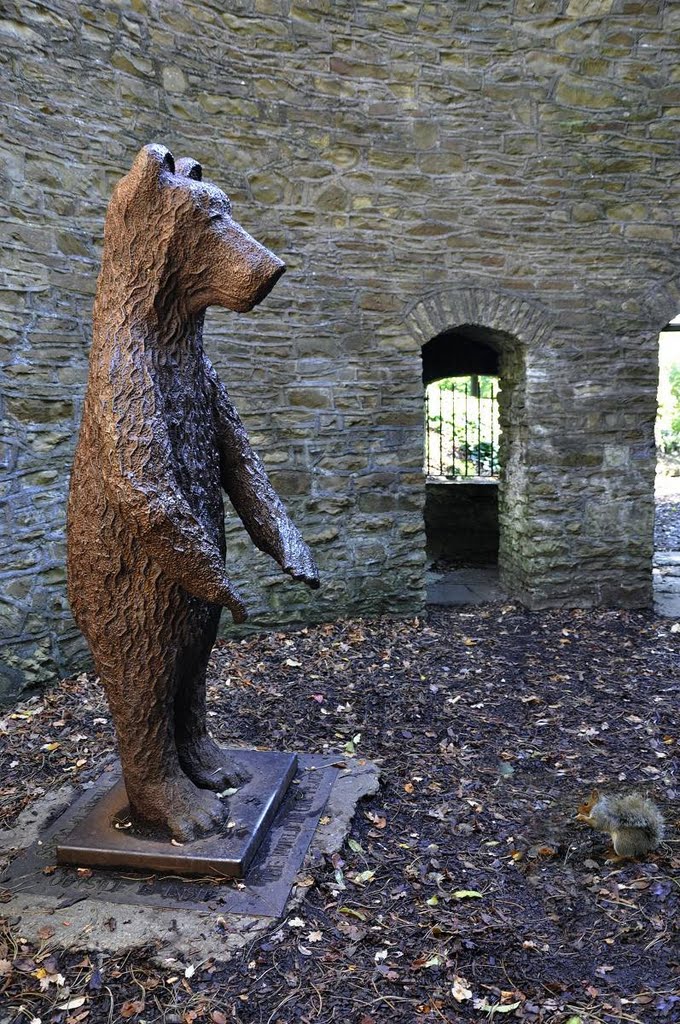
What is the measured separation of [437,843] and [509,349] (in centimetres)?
431

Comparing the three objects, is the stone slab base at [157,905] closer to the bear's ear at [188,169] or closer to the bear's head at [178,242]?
the bear's head at [178,242]

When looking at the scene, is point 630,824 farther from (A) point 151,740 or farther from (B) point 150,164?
(B) point 150,164

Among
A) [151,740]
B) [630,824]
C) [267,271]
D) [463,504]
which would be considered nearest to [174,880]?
[151,740]

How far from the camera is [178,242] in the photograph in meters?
2.21

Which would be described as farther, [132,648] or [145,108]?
[145,108]

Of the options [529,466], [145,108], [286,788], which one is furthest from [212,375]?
[529,466]

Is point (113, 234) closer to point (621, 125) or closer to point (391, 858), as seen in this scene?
point (391, 858)

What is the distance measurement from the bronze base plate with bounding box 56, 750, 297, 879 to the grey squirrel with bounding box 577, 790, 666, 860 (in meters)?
1.26

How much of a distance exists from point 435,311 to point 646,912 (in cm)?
424

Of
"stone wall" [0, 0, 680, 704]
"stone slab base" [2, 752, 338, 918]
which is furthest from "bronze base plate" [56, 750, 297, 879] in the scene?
"stone wall" [0, 0, 680, 704]

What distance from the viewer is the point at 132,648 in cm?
235

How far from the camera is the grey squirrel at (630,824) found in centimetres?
274

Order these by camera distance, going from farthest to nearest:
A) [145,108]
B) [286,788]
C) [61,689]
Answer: [145,108] → [61,689] → [286,788]

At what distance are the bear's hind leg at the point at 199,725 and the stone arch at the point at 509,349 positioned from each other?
3658 millimetres
